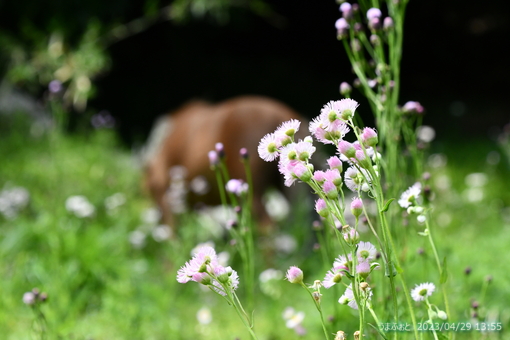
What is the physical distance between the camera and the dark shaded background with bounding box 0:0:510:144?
6852mm

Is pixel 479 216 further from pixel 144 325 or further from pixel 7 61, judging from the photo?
pixel 7 61

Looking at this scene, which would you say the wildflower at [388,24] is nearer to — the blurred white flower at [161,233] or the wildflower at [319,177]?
the wildflower at [319,177]

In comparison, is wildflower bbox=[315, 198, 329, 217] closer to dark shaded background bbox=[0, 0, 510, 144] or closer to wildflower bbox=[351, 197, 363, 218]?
wildflower bbox=[351, 197, 363, 218]

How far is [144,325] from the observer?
2.11 metres

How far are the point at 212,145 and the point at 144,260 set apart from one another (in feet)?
2.51

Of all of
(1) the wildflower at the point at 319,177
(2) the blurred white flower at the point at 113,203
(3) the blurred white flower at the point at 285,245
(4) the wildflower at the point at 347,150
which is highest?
(2) the blurred white flower at the point at 113,203

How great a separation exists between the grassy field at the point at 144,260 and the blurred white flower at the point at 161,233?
0.01m

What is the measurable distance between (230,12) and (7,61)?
2.47 m

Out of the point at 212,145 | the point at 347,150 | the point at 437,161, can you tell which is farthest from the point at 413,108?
the point at 437,161

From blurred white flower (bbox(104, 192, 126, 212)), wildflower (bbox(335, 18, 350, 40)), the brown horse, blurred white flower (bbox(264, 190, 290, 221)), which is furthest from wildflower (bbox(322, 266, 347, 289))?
blurred white flower (bbox(104, 192, 126, 212))

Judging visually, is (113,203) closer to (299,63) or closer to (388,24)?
(388,24)

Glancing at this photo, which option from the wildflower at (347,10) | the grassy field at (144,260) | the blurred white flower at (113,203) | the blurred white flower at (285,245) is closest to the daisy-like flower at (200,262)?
the grassy field at (144,260)

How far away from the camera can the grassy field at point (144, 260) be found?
74.5 inches

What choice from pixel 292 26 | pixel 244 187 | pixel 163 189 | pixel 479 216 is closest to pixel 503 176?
pixel 479 216
